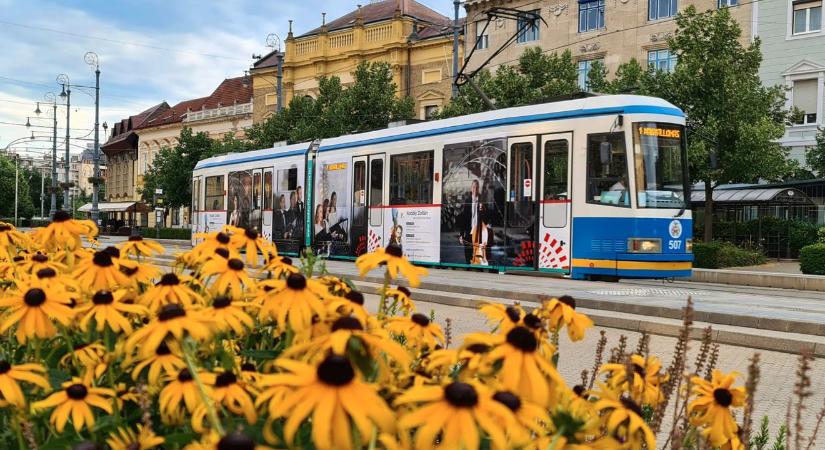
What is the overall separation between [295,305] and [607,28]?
129 ft

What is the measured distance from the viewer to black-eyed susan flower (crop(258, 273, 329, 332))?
1.66 meters

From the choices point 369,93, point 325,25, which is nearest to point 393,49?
point 325,25

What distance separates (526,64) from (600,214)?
1708 centimetres

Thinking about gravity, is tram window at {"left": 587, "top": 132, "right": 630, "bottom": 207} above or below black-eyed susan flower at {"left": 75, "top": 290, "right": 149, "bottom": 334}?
above

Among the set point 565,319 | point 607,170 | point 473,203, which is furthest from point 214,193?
point 565,319

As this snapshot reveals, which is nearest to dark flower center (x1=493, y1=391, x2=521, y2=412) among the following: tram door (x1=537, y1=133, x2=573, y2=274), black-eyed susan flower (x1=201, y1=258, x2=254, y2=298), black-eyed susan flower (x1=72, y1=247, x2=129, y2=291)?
black-eyed susan flower (x1=201, y1=258, x2=254, y2=298)

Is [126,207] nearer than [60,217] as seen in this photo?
No

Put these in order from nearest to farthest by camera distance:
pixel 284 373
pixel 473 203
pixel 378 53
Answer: pixel 284 373, pixel 473 203, pixel 378 53

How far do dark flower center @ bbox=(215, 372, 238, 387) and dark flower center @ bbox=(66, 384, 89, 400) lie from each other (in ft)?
1.16

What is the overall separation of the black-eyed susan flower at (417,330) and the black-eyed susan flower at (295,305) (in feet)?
1.62

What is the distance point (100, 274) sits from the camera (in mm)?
2338

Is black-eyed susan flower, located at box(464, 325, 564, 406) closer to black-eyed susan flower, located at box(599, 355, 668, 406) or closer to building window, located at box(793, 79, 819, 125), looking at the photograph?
black-eyed susan flower, located at box(599, 355, 668, 406)

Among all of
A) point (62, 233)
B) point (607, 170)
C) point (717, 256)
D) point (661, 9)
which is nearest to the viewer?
point (62, 233)

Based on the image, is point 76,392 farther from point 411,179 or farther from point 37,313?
point 411,179
